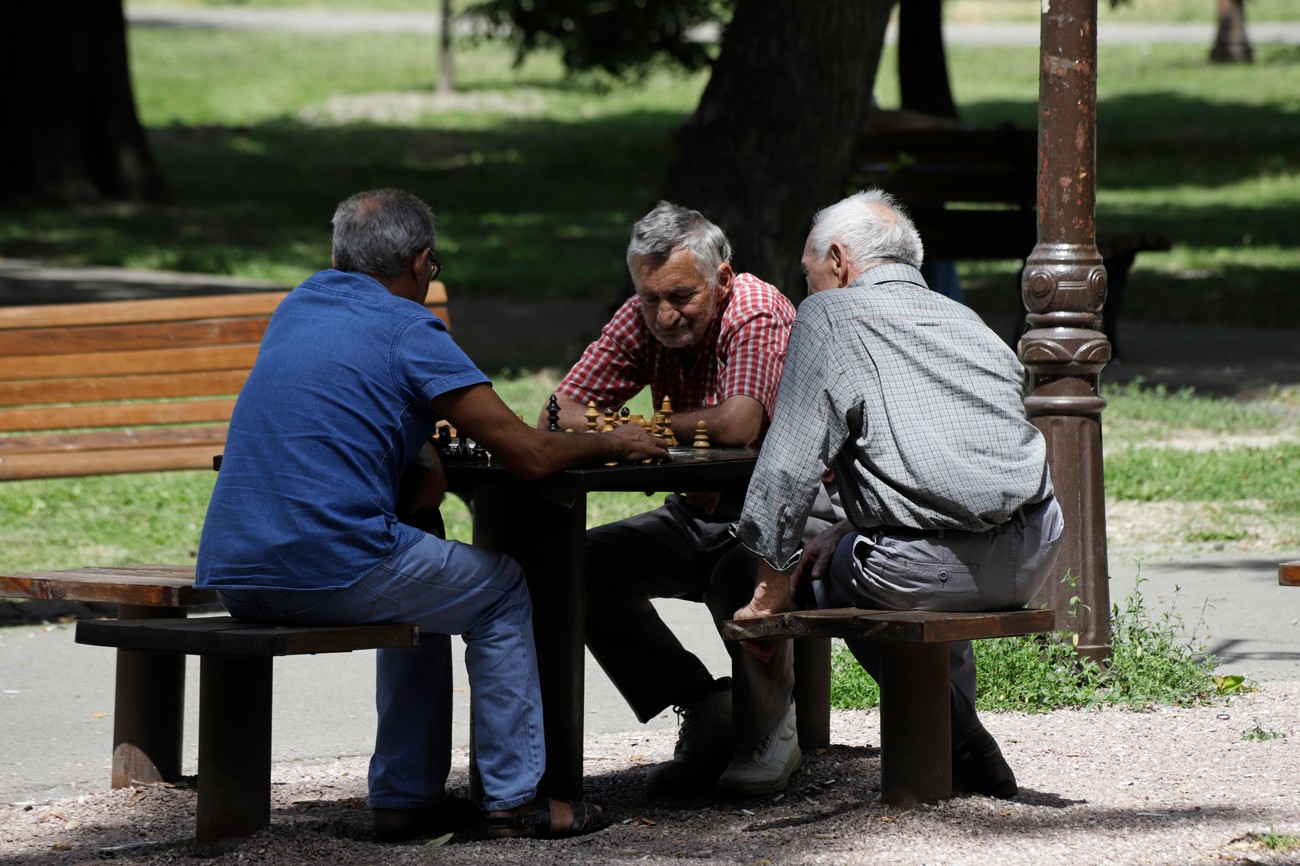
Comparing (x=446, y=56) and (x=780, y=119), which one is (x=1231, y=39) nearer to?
(x=446, y=56)

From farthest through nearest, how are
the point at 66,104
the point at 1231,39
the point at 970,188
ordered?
the point at 1231,39, the point at 66,104, the point at 970,188

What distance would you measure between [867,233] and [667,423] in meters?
0.75

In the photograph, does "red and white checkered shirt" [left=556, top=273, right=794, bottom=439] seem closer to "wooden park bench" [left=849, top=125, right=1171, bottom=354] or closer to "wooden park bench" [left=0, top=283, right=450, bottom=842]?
"wooden park bench" [left=0, top=283, right=450, bottom=842]

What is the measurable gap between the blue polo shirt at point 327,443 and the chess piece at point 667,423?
71 cm

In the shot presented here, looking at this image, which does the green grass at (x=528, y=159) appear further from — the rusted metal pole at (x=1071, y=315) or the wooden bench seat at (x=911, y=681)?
the wooden bench seat at (x=911, y=681)

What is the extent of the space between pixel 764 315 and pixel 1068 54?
124 cm

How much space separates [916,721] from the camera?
13.9 ft

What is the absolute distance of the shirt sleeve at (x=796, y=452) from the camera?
13.5 ft

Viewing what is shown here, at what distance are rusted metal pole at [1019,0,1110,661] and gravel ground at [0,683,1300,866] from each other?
0.41m

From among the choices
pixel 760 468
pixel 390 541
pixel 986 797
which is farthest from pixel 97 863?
pixel 986 797

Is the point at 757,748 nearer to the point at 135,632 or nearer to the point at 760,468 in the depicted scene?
the point at 760,468

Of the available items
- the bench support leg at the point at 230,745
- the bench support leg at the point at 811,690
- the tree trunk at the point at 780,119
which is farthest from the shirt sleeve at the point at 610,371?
the tree trunk at the point at 780,119

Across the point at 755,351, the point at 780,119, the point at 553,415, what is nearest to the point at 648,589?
the point at 553,415

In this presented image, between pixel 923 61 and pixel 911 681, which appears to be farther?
pixel 923 61
